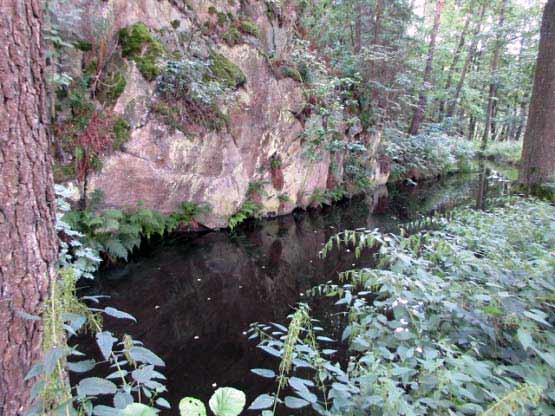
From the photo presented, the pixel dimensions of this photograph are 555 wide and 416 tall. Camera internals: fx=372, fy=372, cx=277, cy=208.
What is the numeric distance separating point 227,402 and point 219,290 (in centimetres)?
472

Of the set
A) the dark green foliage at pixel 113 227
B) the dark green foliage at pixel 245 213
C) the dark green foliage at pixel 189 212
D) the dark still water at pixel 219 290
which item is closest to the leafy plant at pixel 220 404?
the dark still water at pixel 219 290

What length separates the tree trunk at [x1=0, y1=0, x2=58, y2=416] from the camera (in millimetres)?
1205

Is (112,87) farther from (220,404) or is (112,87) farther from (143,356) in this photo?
(220,404)

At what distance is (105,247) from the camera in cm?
597

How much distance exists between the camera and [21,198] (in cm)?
125

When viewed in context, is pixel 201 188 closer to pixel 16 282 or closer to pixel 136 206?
pixel 136 206

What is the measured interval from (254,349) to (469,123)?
2966 cm

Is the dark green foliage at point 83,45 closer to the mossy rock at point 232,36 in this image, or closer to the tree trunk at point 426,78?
the mossy rock at point 232,36

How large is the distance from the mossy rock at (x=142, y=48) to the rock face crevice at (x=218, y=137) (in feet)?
0.40

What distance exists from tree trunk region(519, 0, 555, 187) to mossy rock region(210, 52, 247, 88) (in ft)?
17.9

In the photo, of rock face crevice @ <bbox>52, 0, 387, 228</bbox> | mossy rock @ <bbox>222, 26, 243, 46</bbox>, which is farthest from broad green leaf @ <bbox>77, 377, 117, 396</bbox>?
mossy rock @ <bbox>222, 26, 243, 46</bbox>

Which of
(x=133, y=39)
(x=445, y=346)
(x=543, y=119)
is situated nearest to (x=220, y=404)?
(x=445, y=346)

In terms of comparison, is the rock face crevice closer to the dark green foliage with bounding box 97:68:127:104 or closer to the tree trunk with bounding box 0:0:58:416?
the dark green foliage with bounding box 97:68:127:104

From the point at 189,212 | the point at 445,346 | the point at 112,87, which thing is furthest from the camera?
the point at 189,212
